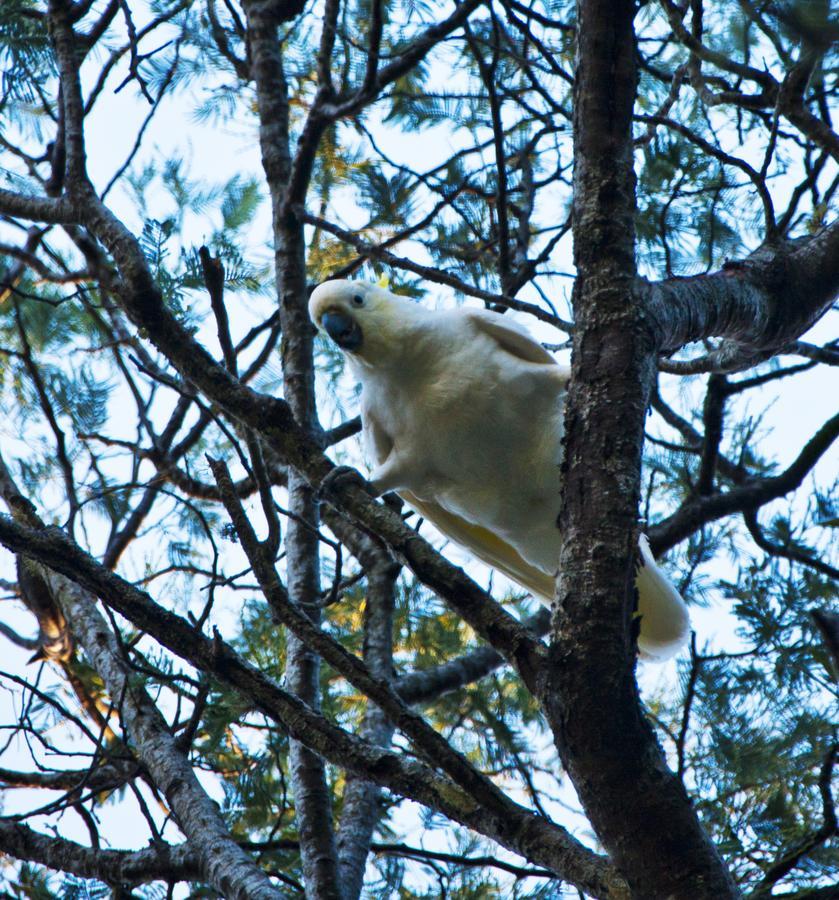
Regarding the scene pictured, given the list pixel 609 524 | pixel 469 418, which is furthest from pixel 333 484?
pixel 469 418

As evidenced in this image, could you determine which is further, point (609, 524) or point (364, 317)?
point (364, 317)

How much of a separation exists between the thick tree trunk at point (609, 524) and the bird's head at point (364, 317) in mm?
937

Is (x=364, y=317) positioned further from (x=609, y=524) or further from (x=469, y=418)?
(x=609, y=524)

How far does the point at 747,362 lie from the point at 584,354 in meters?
0.79

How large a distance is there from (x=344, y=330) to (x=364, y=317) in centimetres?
6

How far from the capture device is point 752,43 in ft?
7.46

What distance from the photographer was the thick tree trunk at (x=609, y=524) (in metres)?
1.15

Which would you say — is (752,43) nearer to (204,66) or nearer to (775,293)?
(775,293)

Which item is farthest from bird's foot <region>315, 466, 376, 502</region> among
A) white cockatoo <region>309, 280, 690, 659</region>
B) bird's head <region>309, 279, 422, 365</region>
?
bird's head <region>309, 279, 422, 365</region>

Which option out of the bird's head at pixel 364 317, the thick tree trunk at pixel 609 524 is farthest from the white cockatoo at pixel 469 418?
the thick tree trunk at pixel 609 524

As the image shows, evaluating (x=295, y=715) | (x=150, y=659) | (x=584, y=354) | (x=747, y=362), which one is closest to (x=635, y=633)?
(x=584, y=354)

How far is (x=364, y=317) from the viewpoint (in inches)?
96.0

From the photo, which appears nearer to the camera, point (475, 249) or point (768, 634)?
point (768, 634)

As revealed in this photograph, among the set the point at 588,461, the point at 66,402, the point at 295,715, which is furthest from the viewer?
the point at 66,402
